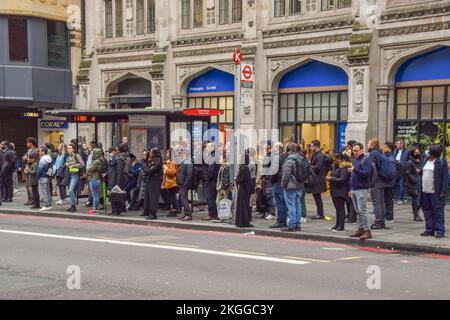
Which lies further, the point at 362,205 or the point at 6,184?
the point at 6,184

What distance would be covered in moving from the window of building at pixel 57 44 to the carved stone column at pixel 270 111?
10.3 m

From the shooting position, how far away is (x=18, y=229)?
14.1 m

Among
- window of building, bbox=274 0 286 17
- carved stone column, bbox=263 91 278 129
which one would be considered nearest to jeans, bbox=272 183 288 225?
carved stone column, bbox=263 91 278 129

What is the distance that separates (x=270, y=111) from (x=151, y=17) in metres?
6.84

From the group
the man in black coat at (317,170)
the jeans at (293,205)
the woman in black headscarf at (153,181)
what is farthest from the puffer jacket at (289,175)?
the woman in black headscarf at (153,181)

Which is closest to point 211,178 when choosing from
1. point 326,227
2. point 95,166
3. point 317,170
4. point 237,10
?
point 317,170

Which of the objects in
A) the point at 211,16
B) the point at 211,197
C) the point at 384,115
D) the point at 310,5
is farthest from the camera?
the point at 211,16

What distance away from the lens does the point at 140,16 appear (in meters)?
26.3

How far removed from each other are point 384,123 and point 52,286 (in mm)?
13533

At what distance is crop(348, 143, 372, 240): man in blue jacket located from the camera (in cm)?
1210

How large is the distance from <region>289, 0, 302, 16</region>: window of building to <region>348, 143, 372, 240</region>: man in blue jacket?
10593 millimetres

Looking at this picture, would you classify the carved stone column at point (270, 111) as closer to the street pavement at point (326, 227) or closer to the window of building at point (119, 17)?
the street pavement at point (326, 227)

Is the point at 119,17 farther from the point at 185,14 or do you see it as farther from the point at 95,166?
the point at 95,166
